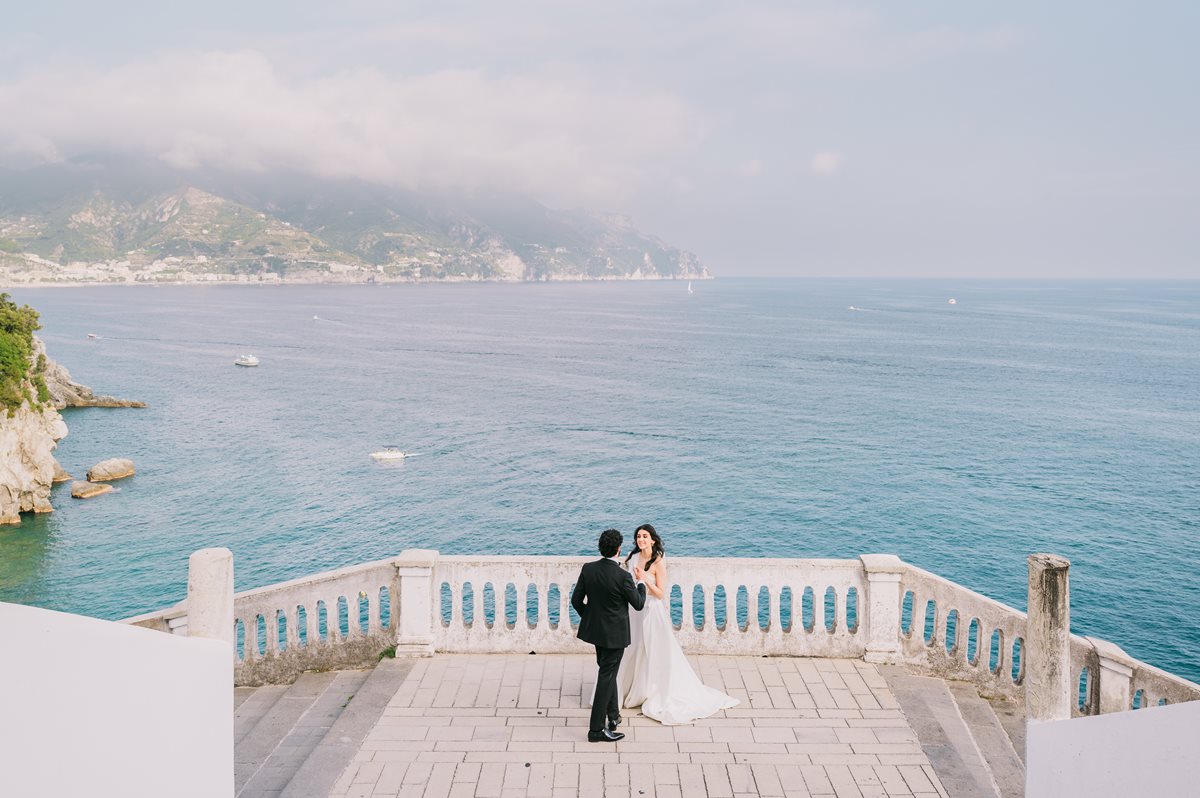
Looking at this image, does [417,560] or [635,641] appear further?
[417,560]

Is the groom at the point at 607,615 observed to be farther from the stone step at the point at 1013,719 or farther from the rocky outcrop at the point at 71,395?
the rocky outcrop at the point at 71,395

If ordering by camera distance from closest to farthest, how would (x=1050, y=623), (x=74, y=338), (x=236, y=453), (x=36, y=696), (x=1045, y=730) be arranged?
(x=36, y=696)
(x=1045, y=730)
(x=1050, y=623)
(x=236, y=453)
(x=74, y=338)

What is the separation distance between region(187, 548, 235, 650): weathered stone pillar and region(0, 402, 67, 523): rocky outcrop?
49.5m

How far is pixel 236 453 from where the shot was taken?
207ft

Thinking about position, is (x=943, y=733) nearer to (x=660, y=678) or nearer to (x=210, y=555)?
(x=660, y=678)

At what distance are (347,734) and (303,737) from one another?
25.2 inches

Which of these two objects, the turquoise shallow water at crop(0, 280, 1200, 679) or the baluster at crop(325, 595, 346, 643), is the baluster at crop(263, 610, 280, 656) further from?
the turquoise shallow water at crop(0, 280, 1200, 679)

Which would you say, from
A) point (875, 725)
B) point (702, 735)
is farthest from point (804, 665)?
point (702, 735)

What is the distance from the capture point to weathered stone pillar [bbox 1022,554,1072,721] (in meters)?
7.10

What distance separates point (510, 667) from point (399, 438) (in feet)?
193

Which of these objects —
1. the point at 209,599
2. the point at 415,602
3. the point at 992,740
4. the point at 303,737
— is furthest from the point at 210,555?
the point at 992,740

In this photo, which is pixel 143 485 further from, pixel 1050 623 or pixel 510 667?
pixel 1050 623

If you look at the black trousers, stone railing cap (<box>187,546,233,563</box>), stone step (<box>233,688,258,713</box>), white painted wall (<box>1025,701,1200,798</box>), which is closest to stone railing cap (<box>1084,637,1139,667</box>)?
white painted wall (<box>1025,701,1200,798</box>)

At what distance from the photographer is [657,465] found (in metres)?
58.8
